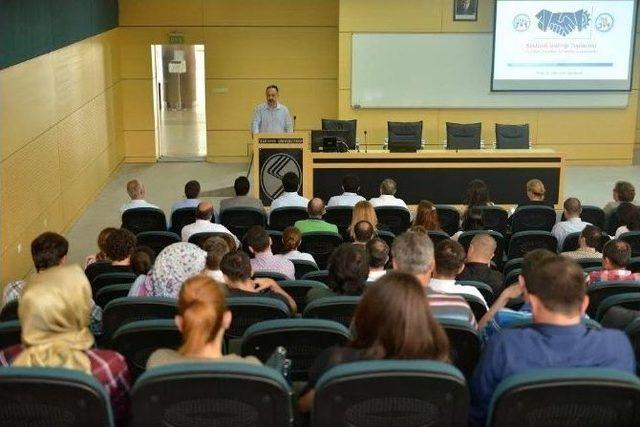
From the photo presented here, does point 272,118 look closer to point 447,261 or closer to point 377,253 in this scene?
point 377,253

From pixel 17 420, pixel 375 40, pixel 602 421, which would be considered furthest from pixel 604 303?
pixel 375 40

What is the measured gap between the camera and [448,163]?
444 inches

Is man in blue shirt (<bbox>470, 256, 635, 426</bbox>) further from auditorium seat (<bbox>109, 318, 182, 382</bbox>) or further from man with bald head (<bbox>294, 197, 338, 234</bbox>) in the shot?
man with bald head (<bbox>294, 197, 338, 234</bbox>)

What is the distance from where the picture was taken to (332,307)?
4.15 m

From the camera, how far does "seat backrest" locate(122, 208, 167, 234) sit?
27.1 ft

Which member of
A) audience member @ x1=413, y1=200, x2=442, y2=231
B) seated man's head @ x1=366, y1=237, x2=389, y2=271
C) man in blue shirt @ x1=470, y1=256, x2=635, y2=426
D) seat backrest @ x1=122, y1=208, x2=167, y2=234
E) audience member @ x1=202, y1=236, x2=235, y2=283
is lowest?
seat backrest @ x1=122, y1=208, x2=167, y2=234

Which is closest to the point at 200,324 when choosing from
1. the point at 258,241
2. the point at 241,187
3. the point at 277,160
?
the point at 258,241

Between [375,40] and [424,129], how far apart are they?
1591mm

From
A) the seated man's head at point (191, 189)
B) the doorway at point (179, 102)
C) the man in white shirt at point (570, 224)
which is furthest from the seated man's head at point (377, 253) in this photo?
the doorway at point (179, 102)

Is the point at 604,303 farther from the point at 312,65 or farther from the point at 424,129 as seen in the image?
the point at 312,65

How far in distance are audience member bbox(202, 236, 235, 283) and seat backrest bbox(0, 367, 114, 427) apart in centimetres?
231

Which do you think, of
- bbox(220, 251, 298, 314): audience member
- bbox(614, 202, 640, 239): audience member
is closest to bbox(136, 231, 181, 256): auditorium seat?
bbox(220, 251, 298, 314): audience member

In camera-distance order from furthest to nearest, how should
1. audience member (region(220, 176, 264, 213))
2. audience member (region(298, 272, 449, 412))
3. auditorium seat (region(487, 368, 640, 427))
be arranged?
1. audience member (region(220, 176, 264, 213))
2. audience member (region(298, 272, 449, 412))
3. auditorium seat (region(487, 368, 640, 427))

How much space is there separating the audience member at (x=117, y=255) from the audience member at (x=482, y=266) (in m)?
2.16
